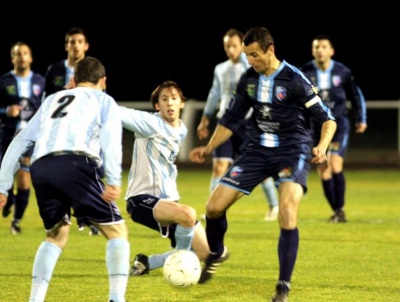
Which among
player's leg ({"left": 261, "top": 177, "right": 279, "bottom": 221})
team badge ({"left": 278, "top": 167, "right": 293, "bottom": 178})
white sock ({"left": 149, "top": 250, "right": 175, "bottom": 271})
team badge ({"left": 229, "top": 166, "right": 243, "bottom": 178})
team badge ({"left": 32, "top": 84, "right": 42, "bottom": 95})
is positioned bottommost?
player's leg ({"left": 261, "top": 177, "right": 279, "bottom": 221})

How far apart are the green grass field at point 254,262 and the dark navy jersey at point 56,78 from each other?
1574mm

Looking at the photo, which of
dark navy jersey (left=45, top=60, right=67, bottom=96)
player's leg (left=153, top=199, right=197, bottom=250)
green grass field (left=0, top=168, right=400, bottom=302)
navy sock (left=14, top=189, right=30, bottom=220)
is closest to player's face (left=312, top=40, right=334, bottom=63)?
green grass field (left=0, top=168, right=400, bottom=302)

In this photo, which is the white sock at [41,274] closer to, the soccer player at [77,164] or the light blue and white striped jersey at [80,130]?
the soccer player at [77,164]

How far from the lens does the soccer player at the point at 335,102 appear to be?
39.0 feet

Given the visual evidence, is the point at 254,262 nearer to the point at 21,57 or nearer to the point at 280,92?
the point at 280,92

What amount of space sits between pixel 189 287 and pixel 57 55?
25264mm

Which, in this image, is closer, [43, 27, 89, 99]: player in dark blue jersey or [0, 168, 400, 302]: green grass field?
[0, 168, 400, 302]: green grass field

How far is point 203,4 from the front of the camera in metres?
32.2

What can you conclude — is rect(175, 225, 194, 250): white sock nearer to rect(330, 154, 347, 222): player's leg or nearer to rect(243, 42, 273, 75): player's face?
rect(243, 42, 273, 75): player's face

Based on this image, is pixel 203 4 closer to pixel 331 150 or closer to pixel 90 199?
pixel 331 150

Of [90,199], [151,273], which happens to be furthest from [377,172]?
[90,199]

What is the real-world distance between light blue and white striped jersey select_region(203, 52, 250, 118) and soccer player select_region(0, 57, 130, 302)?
5.83 m

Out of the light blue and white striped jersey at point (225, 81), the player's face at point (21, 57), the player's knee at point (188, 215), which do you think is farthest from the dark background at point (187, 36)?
the player's knee at point (188, 215)

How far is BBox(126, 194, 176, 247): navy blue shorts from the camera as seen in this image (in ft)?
24.0
